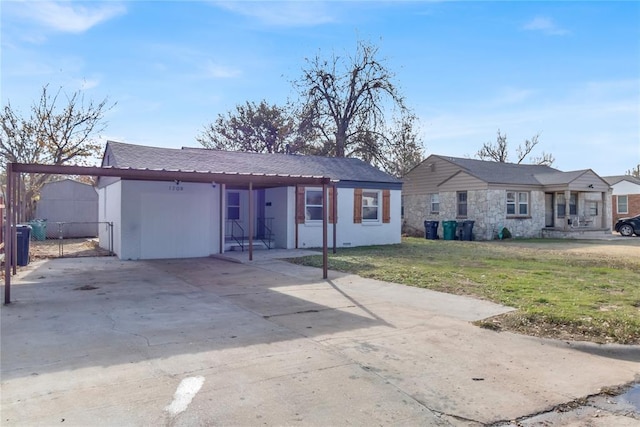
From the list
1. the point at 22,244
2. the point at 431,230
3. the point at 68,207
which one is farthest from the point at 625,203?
the point at 22,244

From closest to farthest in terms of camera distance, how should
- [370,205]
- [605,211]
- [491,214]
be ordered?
[370,205] → [491,214] → [605,211]

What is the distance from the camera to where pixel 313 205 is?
56.6 feet

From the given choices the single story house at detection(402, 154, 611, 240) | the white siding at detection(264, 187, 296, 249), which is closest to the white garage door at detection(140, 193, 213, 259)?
the white siding at detection(264, 187, 296, 249)

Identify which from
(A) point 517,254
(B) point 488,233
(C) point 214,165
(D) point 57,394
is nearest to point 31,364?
(D) point 57,394

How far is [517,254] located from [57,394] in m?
14.8

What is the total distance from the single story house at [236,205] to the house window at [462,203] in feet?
22.0

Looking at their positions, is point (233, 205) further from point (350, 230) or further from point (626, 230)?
point (626, 230)

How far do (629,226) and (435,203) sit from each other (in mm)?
10837

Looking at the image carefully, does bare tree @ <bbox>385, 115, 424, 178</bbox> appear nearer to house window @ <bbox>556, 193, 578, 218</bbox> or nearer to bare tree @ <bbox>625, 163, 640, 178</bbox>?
house window @ <bbox>556, 193, 578, 218</bbox>

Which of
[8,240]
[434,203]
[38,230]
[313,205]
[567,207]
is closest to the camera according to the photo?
[8,240]

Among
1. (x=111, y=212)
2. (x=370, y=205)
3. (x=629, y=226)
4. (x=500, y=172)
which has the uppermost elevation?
(x=500, y=172)

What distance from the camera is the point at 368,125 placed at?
29.8m

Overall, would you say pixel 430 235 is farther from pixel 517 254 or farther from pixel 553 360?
pixel 553 360

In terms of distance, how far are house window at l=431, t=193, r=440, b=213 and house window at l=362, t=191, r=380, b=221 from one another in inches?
342
